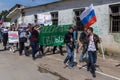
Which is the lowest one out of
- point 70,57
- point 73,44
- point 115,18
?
point 70,57

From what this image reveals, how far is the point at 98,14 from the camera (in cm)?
1831

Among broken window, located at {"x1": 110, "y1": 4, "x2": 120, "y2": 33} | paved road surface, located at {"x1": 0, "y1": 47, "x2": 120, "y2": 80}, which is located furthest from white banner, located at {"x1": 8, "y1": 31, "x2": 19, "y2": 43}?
broken window, located at {"x1": 110, "y1": 4, "x2": 120, "y2": 33}

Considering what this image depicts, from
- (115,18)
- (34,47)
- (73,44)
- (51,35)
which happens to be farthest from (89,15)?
(51,35)

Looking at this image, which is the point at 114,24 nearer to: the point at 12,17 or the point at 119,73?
the point at 119,73

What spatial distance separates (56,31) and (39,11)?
9495mm

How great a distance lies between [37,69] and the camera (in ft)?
41.8

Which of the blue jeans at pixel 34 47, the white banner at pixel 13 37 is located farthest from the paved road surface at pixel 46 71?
the white banner at pixel 13 37

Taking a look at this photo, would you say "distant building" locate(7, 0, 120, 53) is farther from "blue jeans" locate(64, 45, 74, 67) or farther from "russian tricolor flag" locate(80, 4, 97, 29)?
"blue jeans" locate(64, 45, 74, 67)

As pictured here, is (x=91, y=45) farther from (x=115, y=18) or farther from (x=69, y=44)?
(x=115, y=18)

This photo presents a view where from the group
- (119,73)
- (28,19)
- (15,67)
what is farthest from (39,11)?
(119,73)

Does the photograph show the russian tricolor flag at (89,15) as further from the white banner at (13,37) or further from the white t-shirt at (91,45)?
the white banner at (13,37)

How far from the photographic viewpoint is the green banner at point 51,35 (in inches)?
664

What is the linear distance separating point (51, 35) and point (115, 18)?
3719 millimetres

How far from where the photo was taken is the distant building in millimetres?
16938
